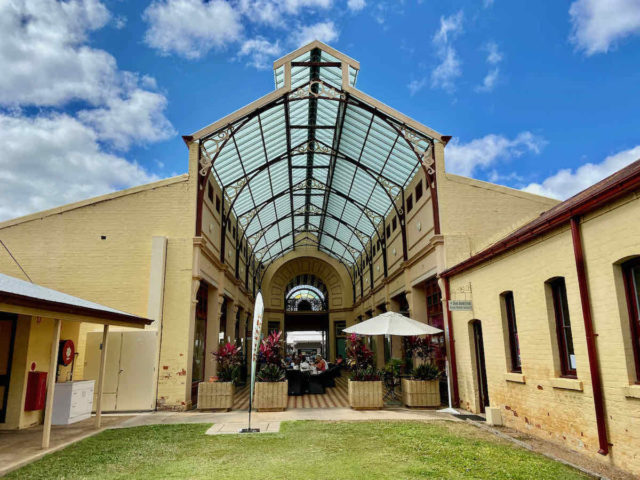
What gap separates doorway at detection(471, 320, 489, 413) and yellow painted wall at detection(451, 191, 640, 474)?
0.74 meters

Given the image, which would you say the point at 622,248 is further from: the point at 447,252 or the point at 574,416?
the point at 447,252

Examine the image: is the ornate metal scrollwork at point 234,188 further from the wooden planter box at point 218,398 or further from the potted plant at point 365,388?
the potted plant at point 365,388

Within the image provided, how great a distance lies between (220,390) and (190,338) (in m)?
1.64

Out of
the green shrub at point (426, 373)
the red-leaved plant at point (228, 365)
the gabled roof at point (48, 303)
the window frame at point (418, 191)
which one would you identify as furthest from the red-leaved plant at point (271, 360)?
the window frame at point (418, 191)

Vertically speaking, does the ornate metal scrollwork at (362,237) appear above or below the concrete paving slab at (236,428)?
above

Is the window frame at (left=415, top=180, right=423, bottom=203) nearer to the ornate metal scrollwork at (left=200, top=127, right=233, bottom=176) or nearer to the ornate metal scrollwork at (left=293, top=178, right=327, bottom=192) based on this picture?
the ornate metal scrollwork at (left=200, top=127, right=233, bottom=176)

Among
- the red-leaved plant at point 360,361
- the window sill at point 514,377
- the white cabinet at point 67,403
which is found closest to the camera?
the window sill at point 514,377

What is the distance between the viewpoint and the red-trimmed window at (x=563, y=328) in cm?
712

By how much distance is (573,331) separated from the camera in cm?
667


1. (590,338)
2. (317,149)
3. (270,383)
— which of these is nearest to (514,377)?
(590,338)

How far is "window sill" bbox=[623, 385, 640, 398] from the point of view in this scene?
5.34 meters

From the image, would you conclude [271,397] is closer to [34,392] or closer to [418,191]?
[34,392]

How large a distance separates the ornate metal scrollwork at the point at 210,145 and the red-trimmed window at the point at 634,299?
10.6 metres

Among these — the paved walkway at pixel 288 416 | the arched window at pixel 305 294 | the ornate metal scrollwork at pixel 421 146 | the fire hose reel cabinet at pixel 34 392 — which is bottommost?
the paved walkway at pixel 288 416
